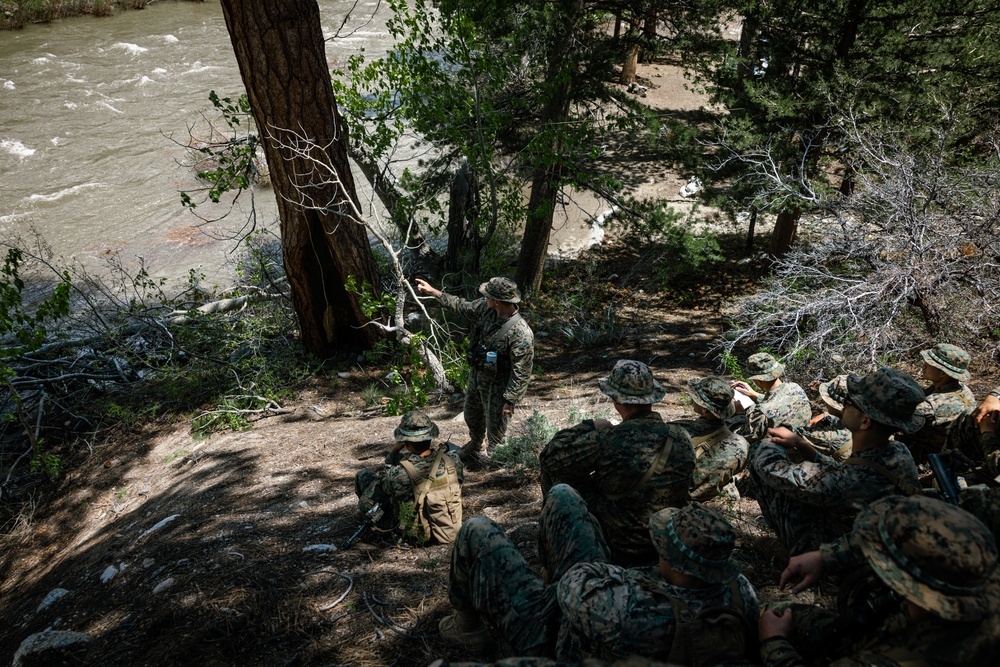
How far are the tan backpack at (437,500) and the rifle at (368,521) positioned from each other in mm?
235

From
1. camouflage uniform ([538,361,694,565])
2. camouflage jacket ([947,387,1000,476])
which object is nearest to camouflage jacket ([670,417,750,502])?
camouflage uniform ([538,361,694,565])

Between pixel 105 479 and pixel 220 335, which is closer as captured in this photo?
pixel 105 479

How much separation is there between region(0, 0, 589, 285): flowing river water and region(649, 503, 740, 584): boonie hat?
32.3 ft

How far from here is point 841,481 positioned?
313cm

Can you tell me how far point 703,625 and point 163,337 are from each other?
8.08 metres

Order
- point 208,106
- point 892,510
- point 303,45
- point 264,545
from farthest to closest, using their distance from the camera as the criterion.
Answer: point 208,106
point 303,45
point 264,545
point 892,510

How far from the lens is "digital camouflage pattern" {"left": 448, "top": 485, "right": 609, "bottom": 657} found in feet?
9.21

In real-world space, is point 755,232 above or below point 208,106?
below

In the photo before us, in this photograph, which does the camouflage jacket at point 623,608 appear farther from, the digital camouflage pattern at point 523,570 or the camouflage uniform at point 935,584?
the camouflage uniform at point 935,584

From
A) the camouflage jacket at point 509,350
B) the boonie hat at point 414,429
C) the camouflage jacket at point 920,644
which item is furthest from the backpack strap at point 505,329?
the camouflage jacket at point 920,644

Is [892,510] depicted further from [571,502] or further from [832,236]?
[832,236]

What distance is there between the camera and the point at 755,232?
12.5 metres

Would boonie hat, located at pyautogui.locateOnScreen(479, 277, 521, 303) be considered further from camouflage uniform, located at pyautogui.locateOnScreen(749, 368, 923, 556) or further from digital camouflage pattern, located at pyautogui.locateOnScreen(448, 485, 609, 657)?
camouflage uniform, located at pyautogui.locateOnScreen(749, 368, 923, 556)

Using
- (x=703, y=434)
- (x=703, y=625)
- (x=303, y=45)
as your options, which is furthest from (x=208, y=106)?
(x=703, y=625)
